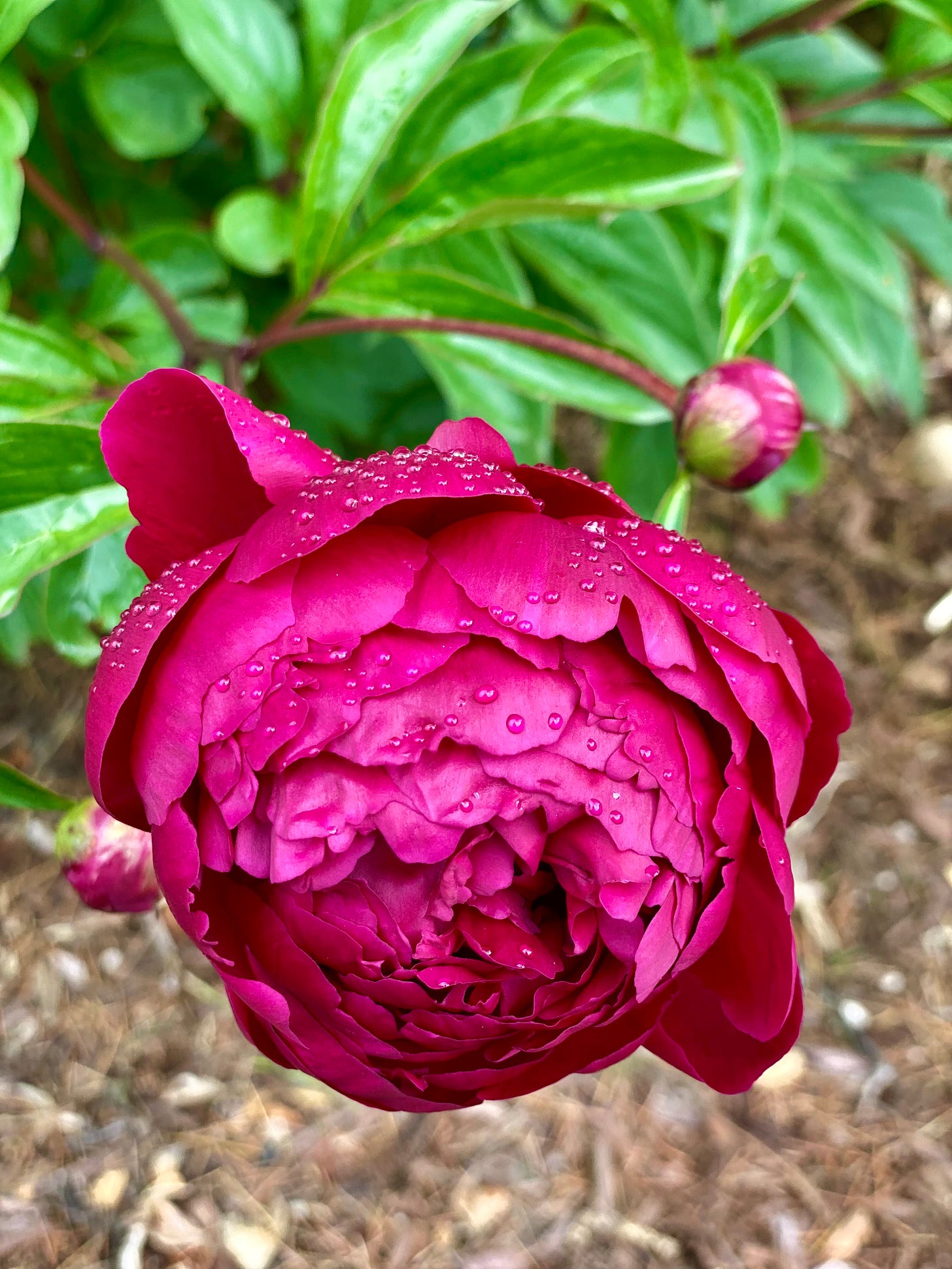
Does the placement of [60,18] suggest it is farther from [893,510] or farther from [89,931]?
[893,510]

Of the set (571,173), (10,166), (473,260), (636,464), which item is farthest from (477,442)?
(636,464)

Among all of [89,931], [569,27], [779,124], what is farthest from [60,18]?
[89,931]

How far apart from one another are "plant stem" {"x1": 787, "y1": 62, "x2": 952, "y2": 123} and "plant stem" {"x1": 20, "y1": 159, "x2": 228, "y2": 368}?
72 centimetres

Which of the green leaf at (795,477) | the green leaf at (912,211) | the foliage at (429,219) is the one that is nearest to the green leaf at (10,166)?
the foliage at (429,219)

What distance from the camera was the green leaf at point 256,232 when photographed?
3.17 feet

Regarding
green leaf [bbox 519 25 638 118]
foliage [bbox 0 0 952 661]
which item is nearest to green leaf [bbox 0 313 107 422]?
foliage [bbox 0 0 952 661]

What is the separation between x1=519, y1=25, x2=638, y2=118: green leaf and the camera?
910mm

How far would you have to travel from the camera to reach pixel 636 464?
4.47ft

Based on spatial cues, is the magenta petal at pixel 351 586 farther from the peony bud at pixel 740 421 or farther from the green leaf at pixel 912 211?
the green leaf at pixel 912 211

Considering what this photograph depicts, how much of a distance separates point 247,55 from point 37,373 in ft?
1.24

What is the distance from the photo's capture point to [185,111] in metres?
1.12

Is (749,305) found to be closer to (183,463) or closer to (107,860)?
(183,463)

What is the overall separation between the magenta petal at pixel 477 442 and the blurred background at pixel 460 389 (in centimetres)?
22

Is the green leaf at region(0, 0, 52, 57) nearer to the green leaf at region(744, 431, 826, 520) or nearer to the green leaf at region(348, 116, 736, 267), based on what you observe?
the green leaf at region(348, 116, 736, 267)
